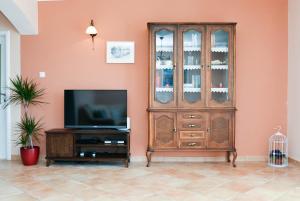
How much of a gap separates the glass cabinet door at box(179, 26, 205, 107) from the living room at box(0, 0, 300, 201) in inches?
0.6

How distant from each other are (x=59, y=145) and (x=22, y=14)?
1927 millimetres

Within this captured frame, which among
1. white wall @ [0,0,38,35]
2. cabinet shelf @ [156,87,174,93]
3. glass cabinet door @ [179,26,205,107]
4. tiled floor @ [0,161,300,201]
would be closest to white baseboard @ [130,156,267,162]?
tiled floor @ [0,161,300,201]

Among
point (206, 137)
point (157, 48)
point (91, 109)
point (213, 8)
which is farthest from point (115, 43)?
point (206, 137)

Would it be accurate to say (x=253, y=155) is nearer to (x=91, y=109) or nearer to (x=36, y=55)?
(x=91, y=109)

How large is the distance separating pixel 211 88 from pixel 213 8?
4.25 ft

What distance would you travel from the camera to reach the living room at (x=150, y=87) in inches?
181

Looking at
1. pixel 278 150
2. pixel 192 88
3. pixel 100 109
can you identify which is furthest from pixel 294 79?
pixel 100 109

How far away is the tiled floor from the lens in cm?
335

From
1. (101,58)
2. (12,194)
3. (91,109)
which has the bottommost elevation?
(12,194)

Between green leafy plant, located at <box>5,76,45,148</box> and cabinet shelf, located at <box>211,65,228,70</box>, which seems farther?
green leafy plant, located at <box>5,76,45,148</box>

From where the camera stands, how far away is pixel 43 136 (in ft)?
16.6

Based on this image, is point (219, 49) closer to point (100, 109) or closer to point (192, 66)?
point (192, 66)

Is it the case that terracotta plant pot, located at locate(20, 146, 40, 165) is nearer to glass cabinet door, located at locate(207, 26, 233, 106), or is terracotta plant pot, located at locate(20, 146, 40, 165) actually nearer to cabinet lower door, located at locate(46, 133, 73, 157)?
cabinet lower door, located at locate(46, 133, 73, 157)

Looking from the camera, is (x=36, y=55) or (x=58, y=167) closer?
(x=58, y=167)
